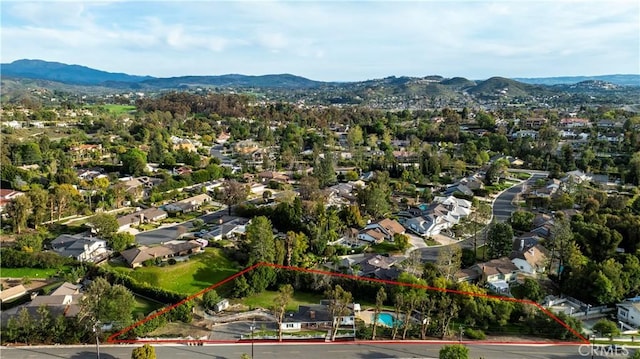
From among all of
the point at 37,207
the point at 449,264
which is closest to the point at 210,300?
the point at 449,264

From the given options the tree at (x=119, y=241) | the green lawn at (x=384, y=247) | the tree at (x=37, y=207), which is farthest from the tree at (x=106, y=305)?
the green lawn at (x=384, y=247)

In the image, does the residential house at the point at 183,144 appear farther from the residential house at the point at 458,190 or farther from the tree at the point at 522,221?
the tree at the point at 522,221

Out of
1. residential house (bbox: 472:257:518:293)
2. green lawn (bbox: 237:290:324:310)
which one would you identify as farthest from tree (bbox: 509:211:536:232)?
green lawn (bbox: 237:290:324:310)

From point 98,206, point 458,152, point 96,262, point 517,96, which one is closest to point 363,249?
point 96,262

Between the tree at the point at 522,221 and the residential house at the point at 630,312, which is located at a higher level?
the tree at the point at 522,221

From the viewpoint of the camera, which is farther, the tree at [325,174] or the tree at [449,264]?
the tree at [325,174]

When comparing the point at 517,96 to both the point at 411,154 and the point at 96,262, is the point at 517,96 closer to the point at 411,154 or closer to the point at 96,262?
the point at 411,154
